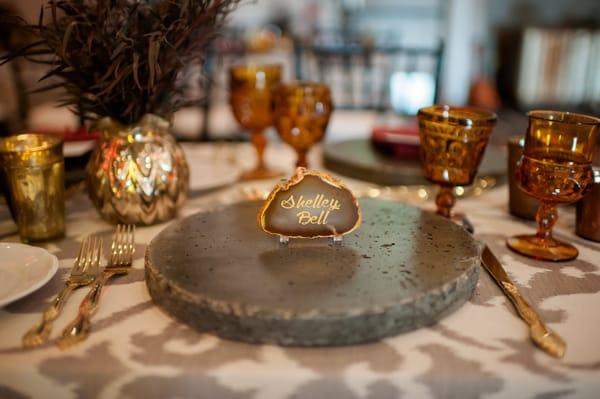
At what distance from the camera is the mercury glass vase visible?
81cm

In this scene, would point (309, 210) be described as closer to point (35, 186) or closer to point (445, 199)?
point (445, 199)

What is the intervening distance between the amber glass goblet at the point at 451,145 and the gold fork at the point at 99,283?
491mm

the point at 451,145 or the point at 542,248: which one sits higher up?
the point at 451,145

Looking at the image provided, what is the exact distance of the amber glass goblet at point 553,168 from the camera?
70 cm

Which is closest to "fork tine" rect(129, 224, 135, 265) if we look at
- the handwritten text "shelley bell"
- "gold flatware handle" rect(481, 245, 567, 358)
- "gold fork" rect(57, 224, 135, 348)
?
"gold fork" rect(57, 224, 135, 348)

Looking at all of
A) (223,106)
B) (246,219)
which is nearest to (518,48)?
(223,106)

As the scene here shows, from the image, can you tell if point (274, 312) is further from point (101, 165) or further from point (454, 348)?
point (101, 165)

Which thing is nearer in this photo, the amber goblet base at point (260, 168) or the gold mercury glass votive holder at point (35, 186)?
the gold mercury glass votive holder at point (35, 186)

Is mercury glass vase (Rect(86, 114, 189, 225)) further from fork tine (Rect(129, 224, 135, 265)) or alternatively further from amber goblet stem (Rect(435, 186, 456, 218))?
amber goblet stem (Rect(435, 186, 456, 218))

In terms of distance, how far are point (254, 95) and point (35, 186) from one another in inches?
21.3

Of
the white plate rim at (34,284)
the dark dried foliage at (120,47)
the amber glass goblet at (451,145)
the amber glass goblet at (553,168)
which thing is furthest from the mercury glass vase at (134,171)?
the amber glass goblet at (553,168)

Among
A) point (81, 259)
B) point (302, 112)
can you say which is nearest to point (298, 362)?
point (81, 259)

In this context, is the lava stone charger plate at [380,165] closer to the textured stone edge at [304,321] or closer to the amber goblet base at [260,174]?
the amber goblet base at [260,174]

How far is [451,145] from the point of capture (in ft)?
2.67
